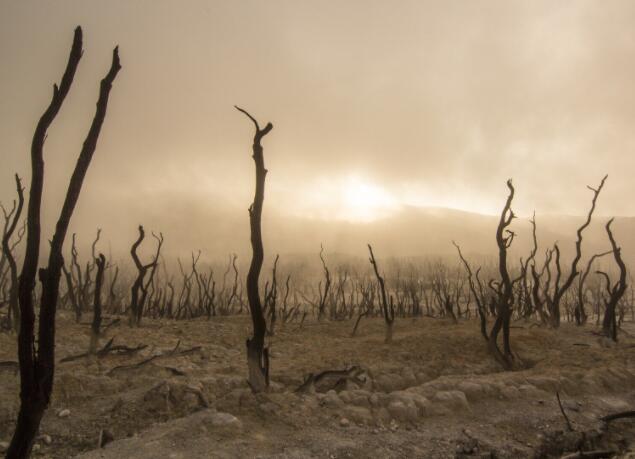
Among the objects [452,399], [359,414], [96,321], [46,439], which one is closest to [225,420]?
[359,414]

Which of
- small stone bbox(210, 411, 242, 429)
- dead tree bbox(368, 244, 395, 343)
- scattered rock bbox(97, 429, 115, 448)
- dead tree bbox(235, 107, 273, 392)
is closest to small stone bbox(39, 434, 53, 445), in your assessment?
scattered rock bbox(97, 429, 115, 448)

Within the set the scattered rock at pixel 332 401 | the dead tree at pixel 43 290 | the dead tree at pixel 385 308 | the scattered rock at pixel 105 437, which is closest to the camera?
the dead tree at pixel 43 290

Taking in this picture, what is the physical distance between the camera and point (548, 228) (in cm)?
10288

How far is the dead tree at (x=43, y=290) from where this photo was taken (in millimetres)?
2779

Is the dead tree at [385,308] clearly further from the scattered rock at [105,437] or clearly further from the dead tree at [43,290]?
the dead tree at [43,290]

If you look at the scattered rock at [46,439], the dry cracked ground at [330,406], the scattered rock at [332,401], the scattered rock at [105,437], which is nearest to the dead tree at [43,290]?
the dry cracked ground at [330,406]

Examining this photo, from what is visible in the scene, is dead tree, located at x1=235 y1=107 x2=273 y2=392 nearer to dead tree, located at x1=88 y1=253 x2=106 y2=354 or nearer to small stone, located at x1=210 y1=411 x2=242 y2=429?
small stone, located at x1=210 y1=411 x2=242 y2=429

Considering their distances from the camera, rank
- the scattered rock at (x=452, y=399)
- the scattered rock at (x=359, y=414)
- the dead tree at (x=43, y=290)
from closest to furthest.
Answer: the dead tree at (x=43, y=290)
the scattered rock at (x=359, y=414)
the scattered rock at (x=452, y=399)

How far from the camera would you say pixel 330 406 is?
5086 millimetres

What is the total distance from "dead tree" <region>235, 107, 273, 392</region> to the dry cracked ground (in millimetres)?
→ 385

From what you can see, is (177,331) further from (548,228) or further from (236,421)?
(548,228)

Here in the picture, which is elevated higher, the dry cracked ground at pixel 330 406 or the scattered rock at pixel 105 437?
the dry cracked ground at pixel 330 406

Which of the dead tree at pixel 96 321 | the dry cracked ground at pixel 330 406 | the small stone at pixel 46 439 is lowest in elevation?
the small stone at pixel 46 439

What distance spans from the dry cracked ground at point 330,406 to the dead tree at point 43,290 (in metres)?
1.36
